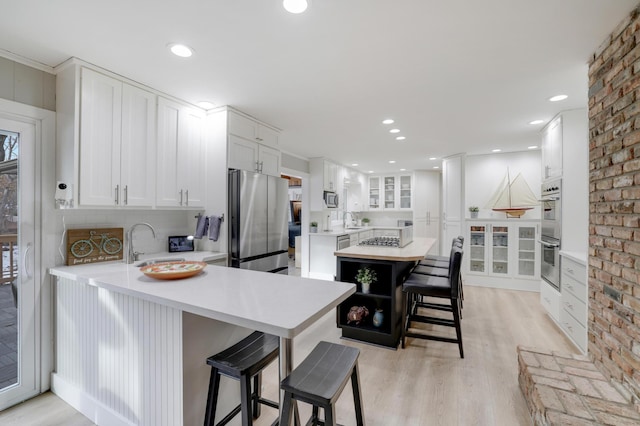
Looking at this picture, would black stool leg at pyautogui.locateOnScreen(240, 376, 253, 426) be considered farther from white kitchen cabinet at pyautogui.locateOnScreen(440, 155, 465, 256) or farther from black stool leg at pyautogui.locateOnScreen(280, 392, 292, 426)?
white kitchen cabinet at pyautogui.locateOnScreen(440, 155, 465, 256)

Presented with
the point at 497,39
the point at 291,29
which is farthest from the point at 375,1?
the point at 497,39

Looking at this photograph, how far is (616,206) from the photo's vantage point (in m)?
1.80

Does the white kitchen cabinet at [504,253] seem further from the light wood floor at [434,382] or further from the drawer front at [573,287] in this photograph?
the drawer front at [573,287]

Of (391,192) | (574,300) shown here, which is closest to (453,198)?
(391,192)

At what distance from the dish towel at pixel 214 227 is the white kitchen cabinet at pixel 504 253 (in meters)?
4.38

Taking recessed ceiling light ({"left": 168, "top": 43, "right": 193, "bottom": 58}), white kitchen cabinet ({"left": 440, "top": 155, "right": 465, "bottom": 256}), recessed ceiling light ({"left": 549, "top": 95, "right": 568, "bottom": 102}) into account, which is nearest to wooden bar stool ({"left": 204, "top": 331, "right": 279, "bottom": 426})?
recessed ceiling light ({"left": 168, "top": 43, "right": 193, "bottom": 58})

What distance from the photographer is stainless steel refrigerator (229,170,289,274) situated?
9.66ft

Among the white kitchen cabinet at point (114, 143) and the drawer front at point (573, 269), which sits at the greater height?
the white kitchen cabinet at point (114, 143)

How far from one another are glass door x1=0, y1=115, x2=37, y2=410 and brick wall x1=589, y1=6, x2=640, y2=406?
3.85 meters

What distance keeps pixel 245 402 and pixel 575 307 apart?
3.15 meters

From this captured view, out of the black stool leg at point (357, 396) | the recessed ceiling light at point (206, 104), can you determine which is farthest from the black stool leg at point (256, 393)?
the recessed ceiling light at point (206, 104)

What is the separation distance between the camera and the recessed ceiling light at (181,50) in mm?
1935

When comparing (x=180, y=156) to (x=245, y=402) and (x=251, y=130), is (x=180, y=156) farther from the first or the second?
(x=245, y=402)

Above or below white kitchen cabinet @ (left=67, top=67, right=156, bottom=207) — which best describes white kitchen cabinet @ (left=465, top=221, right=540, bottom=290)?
below
